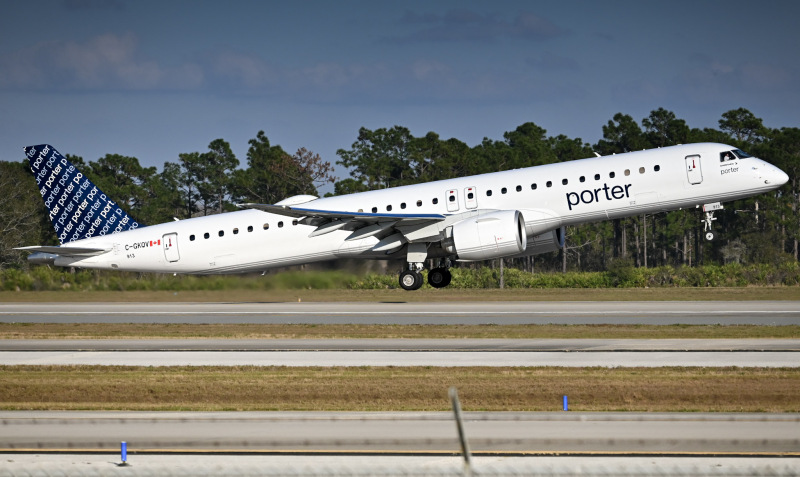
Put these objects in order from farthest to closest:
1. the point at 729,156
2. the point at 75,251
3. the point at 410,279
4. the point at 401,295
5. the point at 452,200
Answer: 1. the point at 401,295
2. the point at 75,251
3. the point at 410,279
4. the point at 452,200
5. the point at 729,156

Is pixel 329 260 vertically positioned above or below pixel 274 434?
Result: above

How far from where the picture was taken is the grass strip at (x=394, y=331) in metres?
26.6

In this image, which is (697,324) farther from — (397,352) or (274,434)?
(274,434)

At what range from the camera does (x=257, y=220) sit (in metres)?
40.2

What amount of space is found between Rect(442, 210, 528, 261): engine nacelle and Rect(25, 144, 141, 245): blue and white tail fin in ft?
50.7

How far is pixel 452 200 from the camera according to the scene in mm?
37625

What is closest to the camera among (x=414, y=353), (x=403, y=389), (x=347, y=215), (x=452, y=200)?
(x=403, y=389)

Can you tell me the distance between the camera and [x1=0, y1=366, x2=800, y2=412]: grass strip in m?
16.9

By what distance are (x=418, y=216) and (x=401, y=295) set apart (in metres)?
7.82

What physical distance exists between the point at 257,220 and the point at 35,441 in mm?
26790

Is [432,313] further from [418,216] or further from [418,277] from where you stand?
[418,277]

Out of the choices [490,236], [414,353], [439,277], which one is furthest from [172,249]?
[414,353]


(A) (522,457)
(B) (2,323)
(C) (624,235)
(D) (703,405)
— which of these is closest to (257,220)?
(B) (2,323)

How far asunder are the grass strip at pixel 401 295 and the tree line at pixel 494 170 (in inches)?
1350
